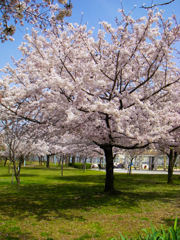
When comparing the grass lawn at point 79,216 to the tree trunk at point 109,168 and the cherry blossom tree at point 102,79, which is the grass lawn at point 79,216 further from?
the cherry blossom tree at point 102,79

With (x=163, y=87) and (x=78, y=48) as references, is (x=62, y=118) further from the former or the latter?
(x=163, y=87)

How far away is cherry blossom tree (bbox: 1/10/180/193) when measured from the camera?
8250 mm

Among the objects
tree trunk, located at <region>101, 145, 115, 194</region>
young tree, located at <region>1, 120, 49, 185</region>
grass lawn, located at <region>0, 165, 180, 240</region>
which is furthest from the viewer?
young tree, located at <region>1, 120, 49, 185</region>

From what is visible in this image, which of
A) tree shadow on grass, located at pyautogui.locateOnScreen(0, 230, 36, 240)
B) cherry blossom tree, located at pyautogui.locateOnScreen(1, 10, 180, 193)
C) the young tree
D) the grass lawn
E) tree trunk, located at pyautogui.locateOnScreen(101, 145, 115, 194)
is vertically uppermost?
cherry blossom tree, located at pyautogui.locateOnScreen(1, 10, 180, 193)

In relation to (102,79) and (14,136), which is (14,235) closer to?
(102,79)

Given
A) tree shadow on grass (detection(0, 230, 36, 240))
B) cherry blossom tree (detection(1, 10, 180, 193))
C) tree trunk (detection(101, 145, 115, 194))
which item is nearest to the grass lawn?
tree shadow on grass (detection(0, 230, 36, 240))

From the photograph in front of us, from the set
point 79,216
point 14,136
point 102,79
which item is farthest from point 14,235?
point 14,136

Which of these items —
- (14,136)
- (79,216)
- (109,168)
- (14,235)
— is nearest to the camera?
(14,235)

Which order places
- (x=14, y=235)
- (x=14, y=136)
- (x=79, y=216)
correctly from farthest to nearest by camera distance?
(x=14, y=136), (x=79, y=216), (x=14, y=235)

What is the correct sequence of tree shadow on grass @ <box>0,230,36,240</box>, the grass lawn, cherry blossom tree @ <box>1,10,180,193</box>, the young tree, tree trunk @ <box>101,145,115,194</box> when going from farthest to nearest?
the young tree, tree trunk @ <box>101,145,115,194</box>, cherry blossom tree @ <box>1,10,180,193</box>, the grass lawn, tree shadow on grass @ <box>0,230,36,240</box>

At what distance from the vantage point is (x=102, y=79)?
936 centimetres

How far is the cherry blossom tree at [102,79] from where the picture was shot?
8250 mm

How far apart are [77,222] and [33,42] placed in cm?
723

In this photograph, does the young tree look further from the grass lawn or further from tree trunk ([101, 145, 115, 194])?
tree trunk ([101, 145, 115, 194])
